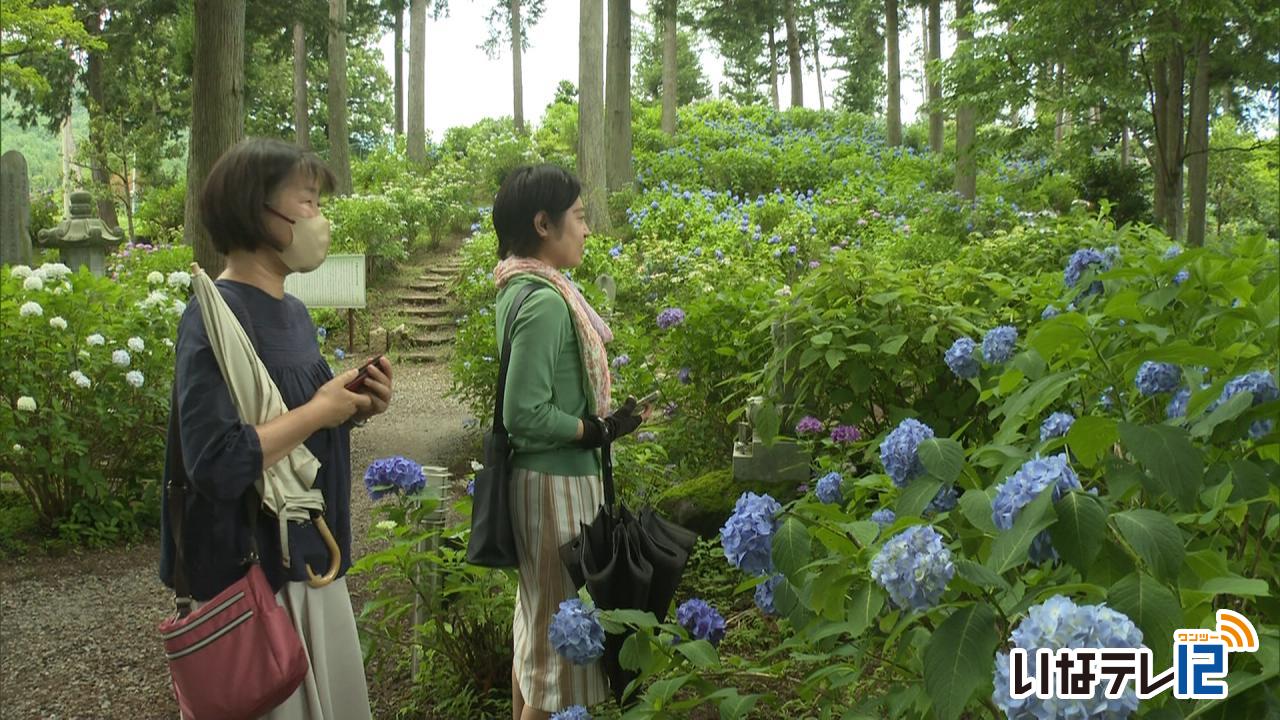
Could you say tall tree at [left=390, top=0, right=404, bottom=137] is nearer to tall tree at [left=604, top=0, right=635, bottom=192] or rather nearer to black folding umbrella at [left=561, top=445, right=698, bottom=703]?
tall tree at [left=604, top=0, right=635, bottom=192]

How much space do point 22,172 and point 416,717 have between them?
9.90 metres

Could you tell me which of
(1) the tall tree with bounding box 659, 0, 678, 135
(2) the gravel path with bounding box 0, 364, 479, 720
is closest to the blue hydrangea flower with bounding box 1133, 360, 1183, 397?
(2) the gravel path with bounding box 0, 364, 479, 720

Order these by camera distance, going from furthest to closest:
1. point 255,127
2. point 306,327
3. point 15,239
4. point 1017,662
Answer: point 255,127
point 15,239
point 306,327
point 1017,662

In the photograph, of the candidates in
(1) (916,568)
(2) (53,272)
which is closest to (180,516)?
(1) (916,568)

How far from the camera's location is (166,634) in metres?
Answer: 1.85

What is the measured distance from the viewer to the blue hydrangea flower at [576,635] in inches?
78.0

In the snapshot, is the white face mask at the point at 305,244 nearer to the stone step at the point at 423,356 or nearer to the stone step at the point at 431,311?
the stone step at the point at 423,356

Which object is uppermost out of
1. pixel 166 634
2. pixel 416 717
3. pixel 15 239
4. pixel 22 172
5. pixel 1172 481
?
pixel 22 172

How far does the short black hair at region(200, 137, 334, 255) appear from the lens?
1.95 metres

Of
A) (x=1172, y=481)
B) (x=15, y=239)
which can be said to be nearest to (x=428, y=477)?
(x=1172, y=481)

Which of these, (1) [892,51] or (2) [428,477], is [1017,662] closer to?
(2) [428,477]

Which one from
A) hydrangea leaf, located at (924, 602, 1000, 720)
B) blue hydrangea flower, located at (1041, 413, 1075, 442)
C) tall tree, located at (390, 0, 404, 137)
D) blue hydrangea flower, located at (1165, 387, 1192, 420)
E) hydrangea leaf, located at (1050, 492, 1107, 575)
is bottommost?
hydrangea leaf, located at (924, 602, 1000, 720)

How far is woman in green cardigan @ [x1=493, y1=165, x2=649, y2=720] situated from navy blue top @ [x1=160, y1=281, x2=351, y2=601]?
52 cm

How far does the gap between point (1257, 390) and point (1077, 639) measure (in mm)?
742
